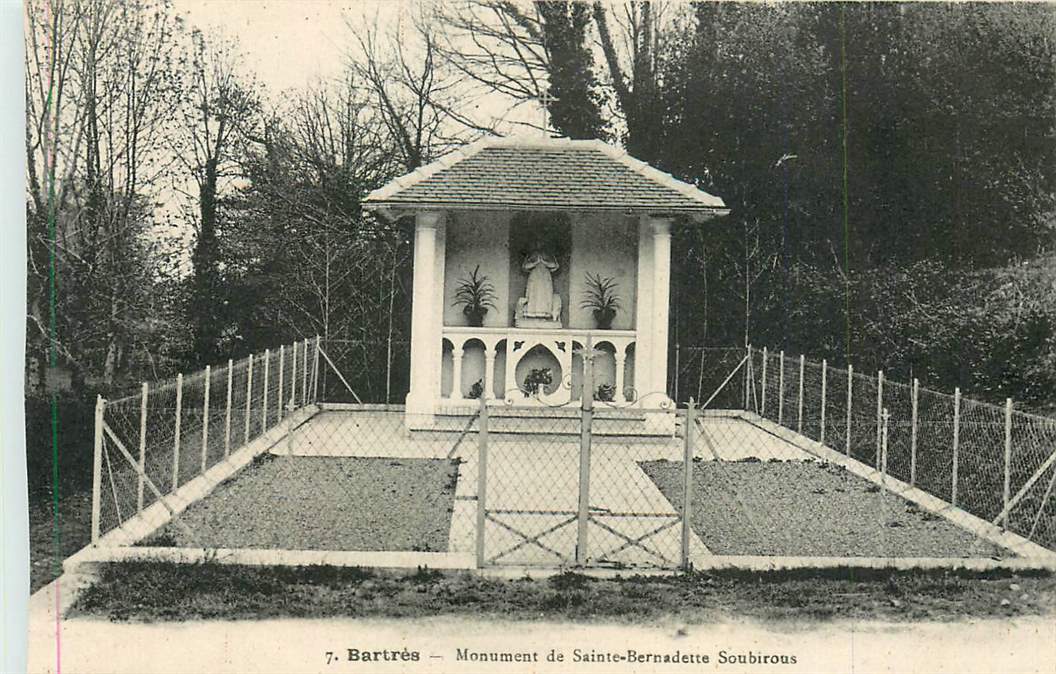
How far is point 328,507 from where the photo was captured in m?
9.08

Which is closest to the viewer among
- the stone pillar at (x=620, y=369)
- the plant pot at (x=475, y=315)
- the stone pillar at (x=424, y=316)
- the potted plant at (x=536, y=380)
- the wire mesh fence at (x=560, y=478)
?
the wire mesh fence at (x=560, y=478)

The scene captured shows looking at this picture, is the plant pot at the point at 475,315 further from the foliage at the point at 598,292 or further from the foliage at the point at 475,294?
the foliage at the point at 598,292

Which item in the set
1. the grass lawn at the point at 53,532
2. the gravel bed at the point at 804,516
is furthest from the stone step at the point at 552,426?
the grass lawn at the point at 53,532

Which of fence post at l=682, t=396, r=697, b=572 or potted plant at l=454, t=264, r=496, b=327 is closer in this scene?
fence post at l=682, t=396, r=697, b=572

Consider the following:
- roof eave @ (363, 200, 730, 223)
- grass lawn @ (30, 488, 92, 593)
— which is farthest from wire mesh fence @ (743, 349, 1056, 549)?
grass lawn @ (30, 488, 92, 593)

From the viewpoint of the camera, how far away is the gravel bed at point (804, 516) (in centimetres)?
805

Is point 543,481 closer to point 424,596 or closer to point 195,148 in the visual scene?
point 424,596

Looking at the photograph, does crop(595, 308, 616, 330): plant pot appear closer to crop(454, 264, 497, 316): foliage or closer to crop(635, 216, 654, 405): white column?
crop(635, 216, 654, 405): white column

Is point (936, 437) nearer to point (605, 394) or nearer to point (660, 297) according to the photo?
point (660, 297)

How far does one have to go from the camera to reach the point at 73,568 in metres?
6.84

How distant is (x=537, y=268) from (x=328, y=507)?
6.18 m

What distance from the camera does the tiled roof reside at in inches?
501

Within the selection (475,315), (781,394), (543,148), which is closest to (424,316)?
(475,315)

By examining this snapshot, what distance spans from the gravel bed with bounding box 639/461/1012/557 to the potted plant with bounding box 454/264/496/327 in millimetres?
3949
